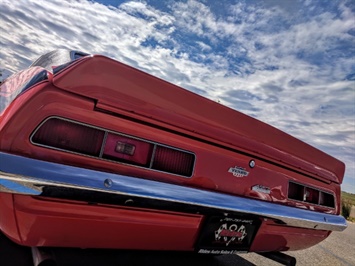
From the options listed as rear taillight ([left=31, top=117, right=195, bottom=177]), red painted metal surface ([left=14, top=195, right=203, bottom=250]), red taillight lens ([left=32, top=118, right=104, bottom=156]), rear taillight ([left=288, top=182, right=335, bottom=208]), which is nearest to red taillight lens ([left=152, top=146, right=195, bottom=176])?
rear taillight ([left=31, top=117, right=195, bottom=177])

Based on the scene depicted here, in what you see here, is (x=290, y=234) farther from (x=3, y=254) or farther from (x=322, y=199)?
(x=3, y=254)

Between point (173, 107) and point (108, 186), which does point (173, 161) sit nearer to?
point (173, 107)

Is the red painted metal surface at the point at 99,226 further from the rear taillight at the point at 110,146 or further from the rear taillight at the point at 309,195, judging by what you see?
the rear taillight at the point at 309,195

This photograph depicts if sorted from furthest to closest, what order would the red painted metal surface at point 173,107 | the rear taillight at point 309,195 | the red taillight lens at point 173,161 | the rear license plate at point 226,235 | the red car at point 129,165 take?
the rear taillight at point 309,195, the rear license plate at point 226,235, the red taillight lens at point 173,161, the red painted metal surface at point 173,107, the red car at point 129,165

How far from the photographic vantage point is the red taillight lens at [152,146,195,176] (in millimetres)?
1843

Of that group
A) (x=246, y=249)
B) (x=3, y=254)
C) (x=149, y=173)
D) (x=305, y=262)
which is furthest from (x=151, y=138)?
(x=305, y=262)

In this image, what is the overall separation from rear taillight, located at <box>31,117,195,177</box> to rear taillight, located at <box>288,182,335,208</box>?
1.15m

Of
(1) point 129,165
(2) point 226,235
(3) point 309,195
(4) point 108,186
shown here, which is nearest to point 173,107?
(1) point 129,165

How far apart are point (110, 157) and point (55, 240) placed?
1.70ft

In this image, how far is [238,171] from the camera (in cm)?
217

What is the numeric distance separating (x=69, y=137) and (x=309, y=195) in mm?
2200

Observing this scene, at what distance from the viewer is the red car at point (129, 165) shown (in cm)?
149

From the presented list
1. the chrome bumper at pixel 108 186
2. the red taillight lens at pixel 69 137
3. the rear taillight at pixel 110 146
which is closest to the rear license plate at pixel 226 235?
the chrome bumper at pixel 108 186

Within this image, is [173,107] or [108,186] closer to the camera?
[108,186]
